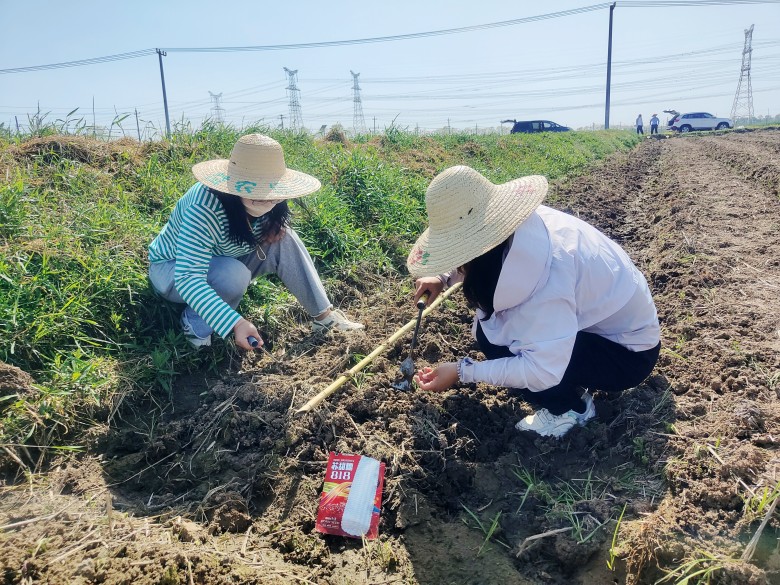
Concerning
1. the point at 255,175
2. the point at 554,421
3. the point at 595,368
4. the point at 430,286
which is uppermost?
the point at 255,175

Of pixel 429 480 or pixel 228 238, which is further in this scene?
pixel 228 238

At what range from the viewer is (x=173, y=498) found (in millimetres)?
2309

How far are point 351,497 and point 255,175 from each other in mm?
1693

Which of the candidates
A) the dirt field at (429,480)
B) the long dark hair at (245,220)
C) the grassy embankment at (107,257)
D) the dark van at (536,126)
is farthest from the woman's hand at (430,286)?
the dark van at (536,126)

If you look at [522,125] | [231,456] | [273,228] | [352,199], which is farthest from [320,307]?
[522,125]

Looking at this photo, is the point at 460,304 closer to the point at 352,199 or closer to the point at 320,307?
the point at 320,307

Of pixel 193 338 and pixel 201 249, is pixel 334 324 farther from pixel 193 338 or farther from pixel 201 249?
pixel 201 249

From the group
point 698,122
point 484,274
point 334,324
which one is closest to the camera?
point 484,274

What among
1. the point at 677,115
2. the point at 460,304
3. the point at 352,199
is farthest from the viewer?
the point at 677,115

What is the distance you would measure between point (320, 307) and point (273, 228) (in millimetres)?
644

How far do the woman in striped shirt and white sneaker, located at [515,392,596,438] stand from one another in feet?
4.42

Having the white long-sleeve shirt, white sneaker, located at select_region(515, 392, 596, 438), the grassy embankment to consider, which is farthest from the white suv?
the white long-sleeve shirt

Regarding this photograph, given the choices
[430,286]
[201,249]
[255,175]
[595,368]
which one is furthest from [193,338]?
[595,368]

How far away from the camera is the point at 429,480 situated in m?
2.38
